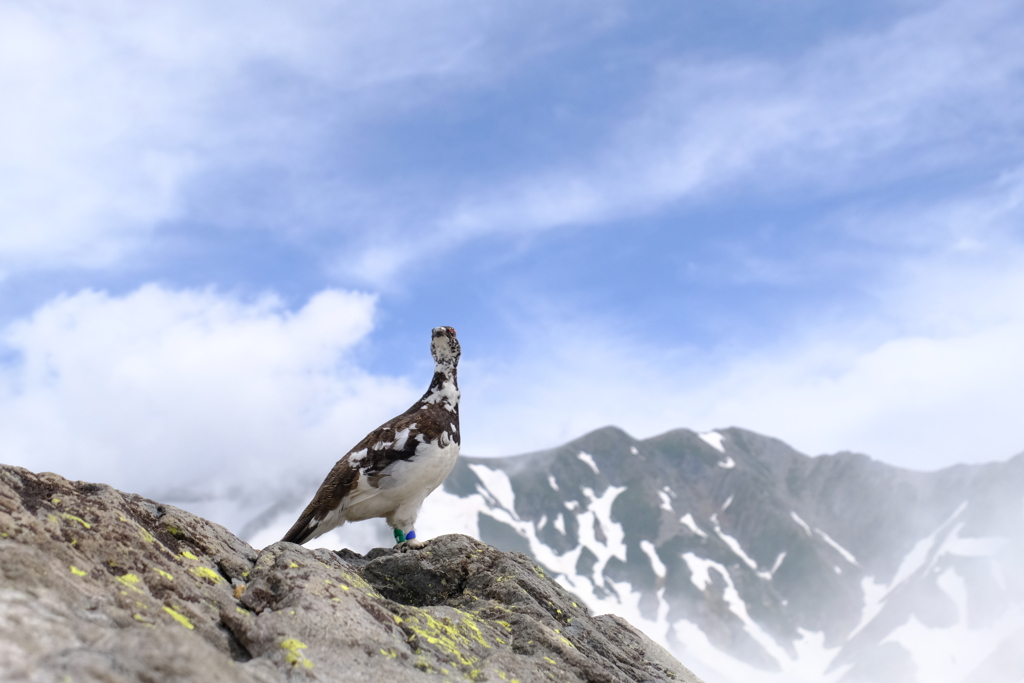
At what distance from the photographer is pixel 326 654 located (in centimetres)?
696

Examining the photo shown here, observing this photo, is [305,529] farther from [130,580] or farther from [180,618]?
[180,618]

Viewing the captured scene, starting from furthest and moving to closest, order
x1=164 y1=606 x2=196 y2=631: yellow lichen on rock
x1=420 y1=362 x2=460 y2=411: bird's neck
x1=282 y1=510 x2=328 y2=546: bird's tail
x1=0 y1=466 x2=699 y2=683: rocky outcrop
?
1. x1=420 y1=362 x2=460 y2=411: bird's neck
2. x1=282 y1=510 x2=328 y2=546: bird's tail
3. x1=164 y1=606 x2=196 y2=631: yellow lichen on rock
4. x1=0 y1=466 x2=699 y2=683: rocky outcrop

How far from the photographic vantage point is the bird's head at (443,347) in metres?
15.1

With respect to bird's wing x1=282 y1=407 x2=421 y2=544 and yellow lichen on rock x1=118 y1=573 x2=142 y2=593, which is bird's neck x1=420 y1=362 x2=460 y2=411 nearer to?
bird's wing x1=282 y1=407 x2=421 y2=544

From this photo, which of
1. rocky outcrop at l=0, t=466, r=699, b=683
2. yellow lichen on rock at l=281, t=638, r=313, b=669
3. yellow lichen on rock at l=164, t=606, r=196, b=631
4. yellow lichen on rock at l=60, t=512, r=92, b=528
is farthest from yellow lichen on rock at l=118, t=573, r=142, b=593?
yellow lichen on rock at l=281, t=638, r=313, b=669

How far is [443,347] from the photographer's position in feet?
49.6

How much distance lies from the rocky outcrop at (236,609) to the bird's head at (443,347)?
447 centimetres

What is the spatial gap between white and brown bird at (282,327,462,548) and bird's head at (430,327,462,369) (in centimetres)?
113

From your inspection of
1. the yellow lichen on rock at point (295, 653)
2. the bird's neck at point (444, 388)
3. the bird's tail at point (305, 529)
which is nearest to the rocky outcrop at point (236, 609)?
the yellow lichen on rock at point (295, 653)

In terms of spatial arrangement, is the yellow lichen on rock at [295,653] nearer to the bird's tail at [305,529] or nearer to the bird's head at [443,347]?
the bird's tail at [305,529]

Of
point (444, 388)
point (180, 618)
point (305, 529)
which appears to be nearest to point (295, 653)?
point (180, 618)

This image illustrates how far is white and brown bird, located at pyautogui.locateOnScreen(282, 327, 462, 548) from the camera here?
13.0 m

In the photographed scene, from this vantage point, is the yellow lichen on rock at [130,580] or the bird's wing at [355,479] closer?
the yellow lichen on rock at [130,580]

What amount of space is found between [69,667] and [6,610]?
77 centimetres
